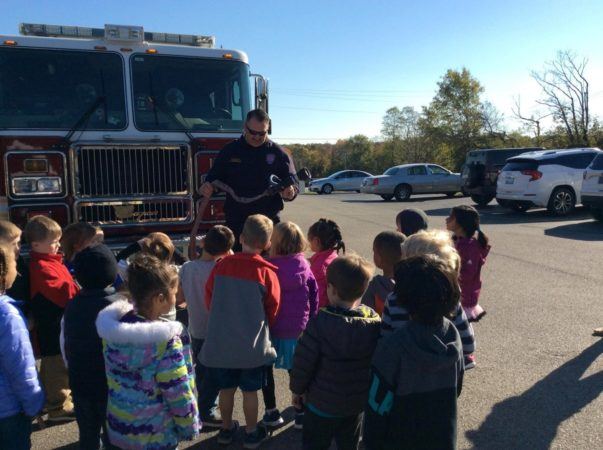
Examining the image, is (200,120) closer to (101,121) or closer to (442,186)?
(101,121)

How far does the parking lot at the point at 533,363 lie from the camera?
3.48 metres

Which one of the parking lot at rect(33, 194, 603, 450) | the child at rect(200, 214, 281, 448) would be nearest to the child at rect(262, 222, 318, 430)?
the child at rect(200, 214, 281, 448)

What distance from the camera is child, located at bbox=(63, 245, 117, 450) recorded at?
9.09ft

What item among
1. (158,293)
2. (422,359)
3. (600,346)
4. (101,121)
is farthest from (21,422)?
(600,346)

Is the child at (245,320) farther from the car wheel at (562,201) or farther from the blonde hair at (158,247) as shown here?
the car wheel at (562,201)

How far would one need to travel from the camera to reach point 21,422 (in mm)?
2557

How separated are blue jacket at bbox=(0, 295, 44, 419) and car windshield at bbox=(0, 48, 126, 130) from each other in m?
3.90

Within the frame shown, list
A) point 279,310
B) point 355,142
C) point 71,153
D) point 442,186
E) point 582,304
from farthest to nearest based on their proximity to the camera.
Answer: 1. point 355,142
2. point 442,186
3. point 582,304
4. point 71,153
5. point 279,310

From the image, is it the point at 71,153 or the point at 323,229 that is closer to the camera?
the point at 323,229

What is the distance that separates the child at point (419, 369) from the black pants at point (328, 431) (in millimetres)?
437

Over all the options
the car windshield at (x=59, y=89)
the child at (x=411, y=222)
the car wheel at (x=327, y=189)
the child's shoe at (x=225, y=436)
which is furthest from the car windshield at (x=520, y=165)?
the car wheel at (x=327, y=189)

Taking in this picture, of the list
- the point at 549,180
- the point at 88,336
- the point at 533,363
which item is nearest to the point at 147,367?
the point at 88,336

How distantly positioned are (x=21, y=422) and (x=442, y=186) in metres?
22.7

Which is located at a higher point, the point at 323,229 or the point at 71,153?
the point at 71,153
